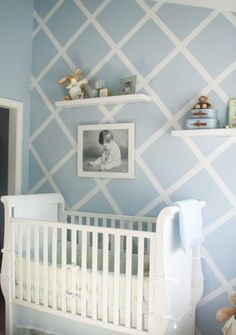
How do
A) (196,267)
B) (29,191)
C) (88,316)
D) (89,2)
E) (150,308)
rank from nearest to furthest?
(150,308)
(88,316)
(196,267)
(89,2)
(29,191)

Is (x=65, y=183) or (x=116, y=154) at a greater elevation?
(x=116, y=154)

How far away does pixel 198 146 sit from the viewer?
93.7 inches

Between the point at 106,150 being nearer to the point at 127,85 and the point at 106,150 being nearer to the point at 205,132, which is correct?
the point at 127,85

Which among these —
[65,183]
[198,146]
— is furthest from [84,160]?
[198,146]

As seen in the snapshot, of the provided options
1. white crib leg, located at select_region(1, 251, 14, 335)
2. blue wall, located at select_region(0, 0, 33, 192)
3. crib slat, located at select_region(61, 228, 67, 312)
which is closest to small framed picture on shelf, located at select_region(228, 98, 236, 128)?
crib slat, located at select_region(61, 228, 67, 312)

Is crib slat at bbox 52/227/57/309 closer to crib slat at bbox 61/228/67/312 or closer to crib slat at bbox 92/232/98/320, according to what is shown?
crib slat at bbox 61/228/67/312

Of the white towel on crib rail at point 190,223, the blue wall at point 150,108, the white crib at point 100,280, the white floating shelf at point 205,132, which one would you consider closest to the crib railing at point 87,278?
the white crib at point 100,280

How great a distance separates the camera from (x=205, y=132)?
222 centimetres

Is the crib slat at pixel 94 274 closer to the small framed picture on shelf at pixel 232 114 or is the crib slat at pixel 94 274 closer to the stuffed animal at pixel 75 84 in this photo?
the small framed picture on shelf at pixel 232 114

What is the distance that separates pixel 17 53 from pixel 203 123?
5.50ft

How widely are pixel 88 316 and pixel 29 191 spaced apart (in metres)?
1.38

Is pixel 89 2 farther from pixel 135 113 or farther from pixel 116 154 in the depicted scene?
pixel 116 154

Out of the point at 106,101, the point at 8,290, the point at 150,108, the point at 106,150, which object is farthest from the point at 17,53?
the point at 8,290

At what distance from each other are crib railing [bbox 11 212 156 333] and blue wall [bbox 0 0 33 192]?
982mm
